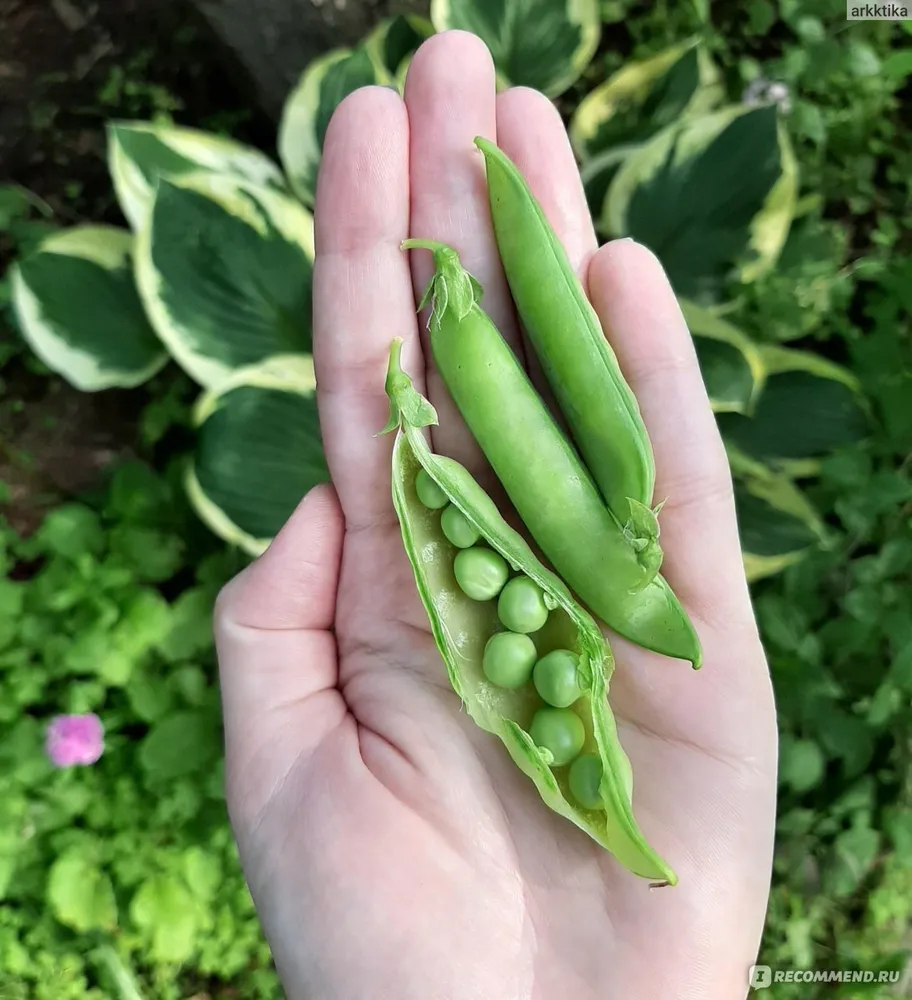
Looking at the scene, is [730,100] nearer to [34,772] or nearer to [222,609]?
[222,609]

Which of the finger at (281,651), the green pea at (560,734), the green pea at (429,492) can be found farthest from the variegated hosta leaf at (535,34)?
the green pea at (560,734)

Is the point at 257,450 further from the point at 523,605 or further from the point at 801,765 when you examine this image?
the point at 801,765

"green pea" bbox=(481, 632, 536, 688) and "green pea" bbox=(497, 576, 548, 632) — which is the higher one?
"green pea" bbox=(497, 576, 548, 632)

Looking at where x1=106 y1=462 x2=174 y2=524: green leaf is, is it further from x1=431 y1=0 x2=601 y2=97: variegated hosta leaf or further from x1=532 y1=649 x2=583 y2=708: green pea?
x1=431 y1=0 x2=601 y2=97: variegated hosta leaf

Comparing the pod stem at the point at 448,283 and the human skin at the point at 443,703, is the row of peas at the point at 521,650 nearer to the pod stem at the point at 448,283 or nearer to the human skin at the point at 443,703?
the human skin at the point at 443,703

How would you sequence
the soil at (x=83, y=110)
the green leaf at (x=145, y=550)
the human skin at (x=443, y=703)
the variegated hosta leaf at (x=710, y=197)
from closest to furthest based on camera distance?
the human skin at (x=443, y=703)
the variegated hosta leaf at (x=710, y=197)
the green leaf at (x=145, y=550)
the soil at (x=83, y=110)

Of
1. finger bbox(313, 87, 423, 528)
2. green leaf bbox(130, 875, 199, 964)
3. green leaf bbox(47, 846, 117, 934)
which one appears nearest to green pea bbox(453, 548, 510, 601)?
finger bbox(313, 87, 423, 528)
